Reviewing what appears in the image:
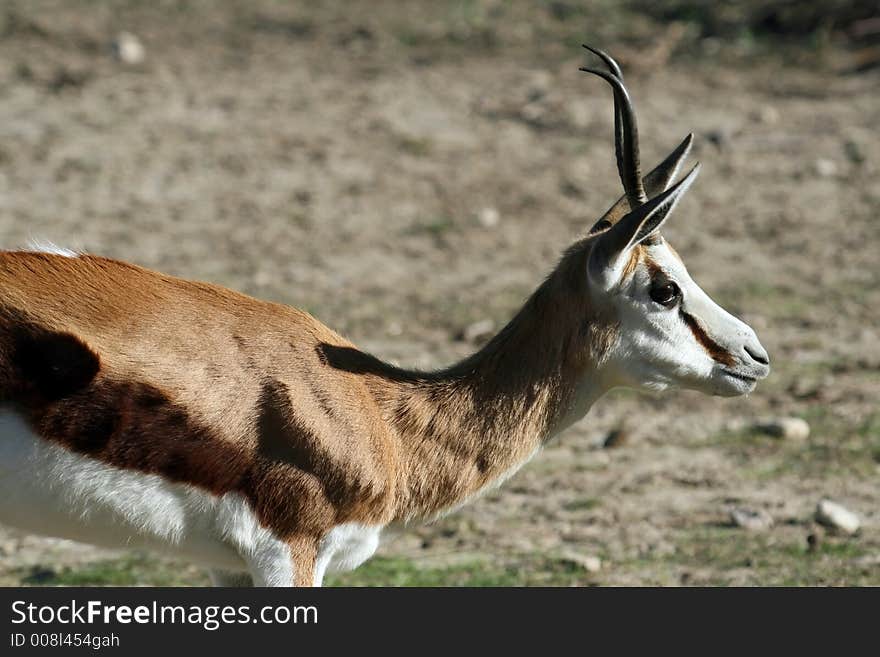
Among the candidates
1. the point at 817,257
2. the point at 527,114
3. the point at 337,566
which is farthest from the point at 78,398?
the point at 527,114

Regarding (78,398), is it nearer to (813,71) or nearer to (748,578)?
(748,578)

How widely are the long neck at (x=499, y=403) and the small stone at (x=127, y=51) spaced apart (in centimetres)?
871

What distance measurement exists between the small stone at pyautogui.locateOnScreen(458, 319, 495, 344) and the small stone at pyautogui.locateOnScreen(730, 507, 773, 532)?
104 inches

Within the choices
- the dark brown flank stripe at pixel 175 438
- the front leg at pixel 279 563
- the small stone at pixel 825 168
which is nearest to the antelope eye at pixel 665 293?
the dark brown flank stripe at pixel 175 438

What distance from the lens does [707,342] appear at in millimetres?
5840

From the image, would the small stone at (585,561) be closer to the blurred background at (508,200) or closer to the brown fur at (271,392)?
the blurred background at (508,200)

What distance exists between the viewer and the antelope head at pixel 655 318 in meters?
5.69

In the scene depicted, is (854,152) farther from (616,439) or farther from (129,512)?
(129,512)

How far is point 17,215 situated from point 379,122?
3317 mm

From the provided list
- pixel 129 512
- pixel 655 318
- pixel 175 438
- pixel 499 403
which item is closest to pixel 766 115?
pixel 655 318

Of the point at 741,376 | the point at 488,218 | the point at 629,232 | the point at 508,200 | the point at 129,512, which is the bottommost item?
the point at 129,512

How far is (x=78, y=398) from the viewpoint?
506cm

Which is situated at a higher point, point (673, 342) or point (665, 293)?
point (665, 293)

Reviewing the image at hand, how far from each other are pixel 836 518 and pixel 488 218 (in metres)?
4.91
